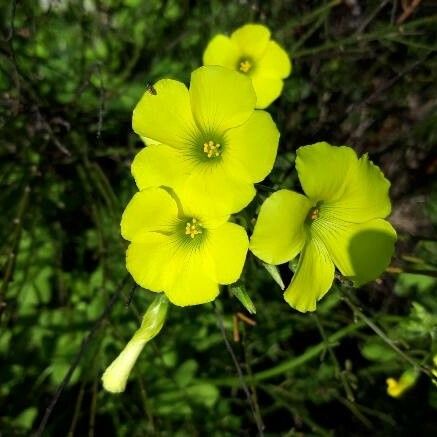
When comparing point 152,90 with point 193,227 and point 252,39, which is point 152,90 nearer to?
point 193,227

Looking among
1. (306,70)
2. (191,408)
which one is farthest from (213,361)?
(306,70)

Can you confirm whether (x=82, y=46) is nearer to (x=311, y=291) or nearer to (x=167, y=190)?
(x=167, y=190)

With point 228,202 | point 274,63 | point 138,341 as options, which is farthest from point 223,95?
point 274,63

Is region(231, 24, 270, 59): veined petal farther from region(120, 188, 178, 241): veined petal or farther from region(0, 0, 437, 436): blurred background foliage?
region(120, 188, 178, 241): veined petal

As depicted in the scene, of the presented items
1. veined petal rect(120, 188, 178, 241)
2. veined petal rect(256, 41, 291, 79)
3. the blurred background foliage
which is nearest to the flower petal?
veined petal rect(120, 188, 178, 241)

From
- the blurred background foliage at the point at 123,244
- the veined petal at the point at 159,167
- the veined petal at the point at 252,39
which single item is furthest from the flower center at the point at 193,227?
the veined petal at the point at 252,39

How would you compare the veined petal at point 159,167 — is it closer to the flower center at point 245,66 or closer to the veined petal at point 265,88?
the veined petal at point 265,88
